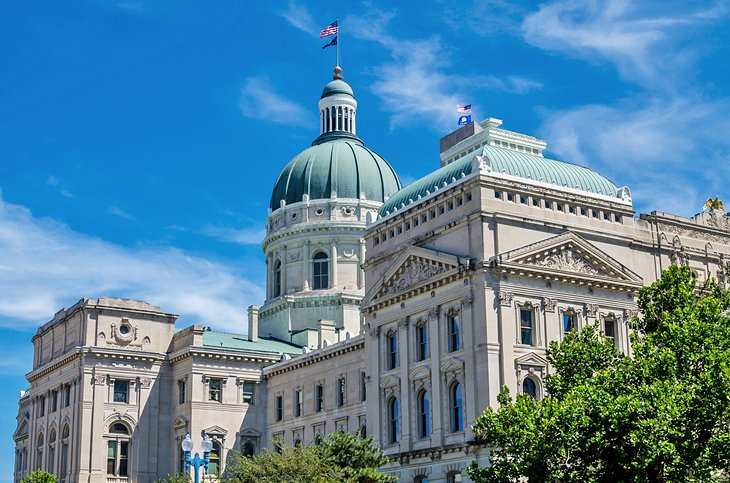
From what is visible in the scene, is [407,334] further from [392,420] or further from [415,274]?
[392,420]

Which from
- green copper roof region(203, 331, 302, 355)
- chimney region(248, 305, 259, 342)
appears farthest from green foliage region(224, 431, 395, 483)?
chimney region(248, 305, 259, 342)

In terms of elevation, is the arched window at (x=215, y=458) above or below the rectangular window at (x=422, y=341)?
below

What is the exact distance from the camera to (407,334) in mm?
66625

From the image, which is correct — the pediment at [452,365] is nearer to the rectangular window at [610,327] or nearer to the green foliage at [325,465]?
the green foliage at [325,465]

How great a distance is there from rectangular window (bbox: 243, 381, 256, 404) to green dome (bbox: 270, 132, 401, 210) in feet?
72.4

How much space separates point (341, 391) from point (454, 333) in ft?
71.8

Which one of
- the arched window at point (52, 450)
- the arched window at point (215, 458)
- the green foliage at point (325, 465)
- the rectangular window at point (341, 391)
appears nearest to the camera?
the green foliage at point (325, 465)

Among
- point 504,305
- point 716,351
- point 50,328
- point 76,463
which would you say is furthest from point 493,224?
point 50,328

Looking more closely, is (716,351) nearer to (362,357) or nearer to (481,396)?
(481,396)

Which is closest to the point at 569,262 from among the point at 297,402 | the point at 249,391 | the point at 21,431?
the point at 297,402

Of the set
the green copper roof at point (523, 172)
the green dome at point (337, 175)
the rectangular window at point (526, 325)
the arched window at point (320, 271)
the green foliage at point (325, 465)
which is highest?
the green dome at point (337, 175)

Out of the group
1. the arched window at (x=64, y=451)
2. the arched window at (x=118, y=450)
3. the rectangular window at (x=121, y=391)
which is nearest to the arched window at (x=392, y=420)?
the arched window at (x=118, y=450)

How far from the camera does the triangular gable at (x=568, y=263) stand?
61.8 metres

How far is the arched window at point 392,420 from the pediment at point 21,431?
5366 cm
